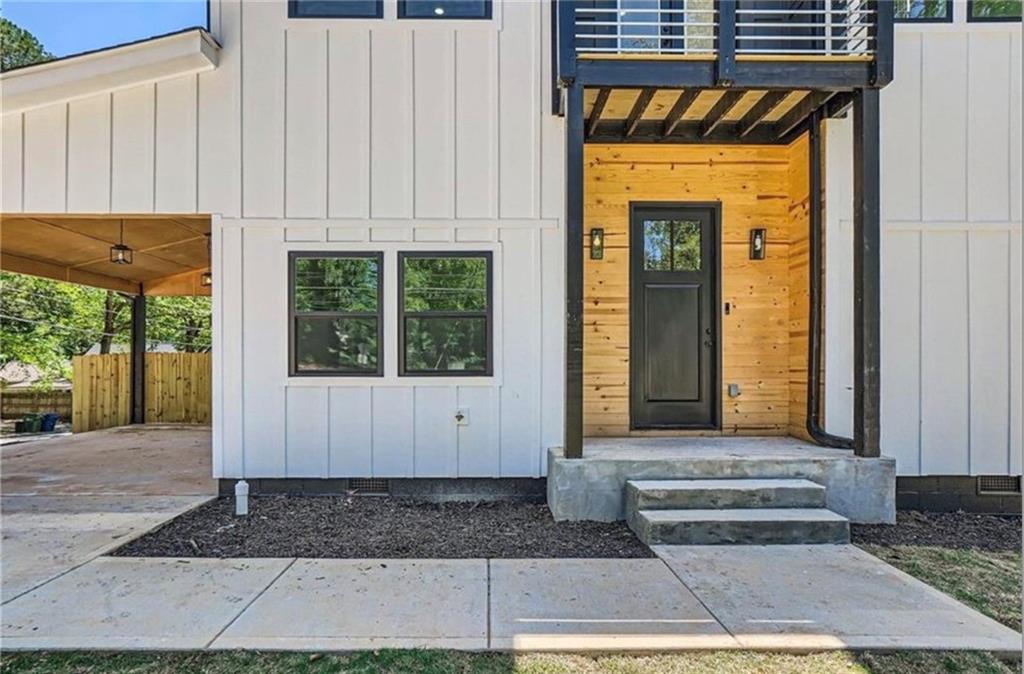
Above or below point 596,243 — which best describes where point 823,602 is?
below

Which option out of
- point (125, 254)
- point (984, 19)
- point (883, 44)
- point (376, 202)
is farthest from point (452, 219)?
point (984, 19)

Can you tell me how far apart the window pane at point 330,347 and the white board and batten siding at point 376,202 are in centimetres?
14

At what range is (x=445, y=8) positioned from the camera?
5.05 meters

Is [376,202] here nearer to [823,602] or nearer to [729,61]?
[729,61]

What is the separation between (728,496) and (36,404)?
51.6ft

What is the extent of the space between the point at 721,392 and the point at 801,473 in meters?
1.35

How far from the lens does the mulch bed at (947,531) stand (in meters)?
4.10

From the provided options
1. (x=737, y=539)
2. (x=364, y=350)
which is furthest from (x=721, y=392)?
(x=364, y=350)

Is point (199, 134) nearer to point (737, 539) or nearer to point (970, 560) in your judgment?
point (737, 539)

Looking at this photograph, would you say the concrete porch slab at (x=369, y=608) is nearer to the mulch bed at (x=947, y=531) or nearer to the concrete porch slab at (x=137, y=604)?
the concrete porch slab at (x=137, y=604)

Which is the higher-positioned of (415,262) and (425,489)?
(415,262)

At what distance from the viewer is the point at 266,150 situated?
5016mm

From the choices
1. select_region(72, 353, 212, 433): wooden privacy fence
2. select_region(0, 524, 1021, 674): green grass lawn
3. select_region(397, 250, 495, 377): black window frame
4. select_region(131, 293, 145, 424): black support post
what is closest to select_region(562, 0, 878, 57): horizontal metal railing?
select_region(397, 250, 495, 377): black window frame

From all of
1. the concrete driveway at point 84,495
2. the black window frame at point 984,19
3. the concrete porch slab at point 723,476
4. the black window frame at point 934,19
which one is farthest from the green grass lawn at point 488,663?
the black window frame at point 984,19
